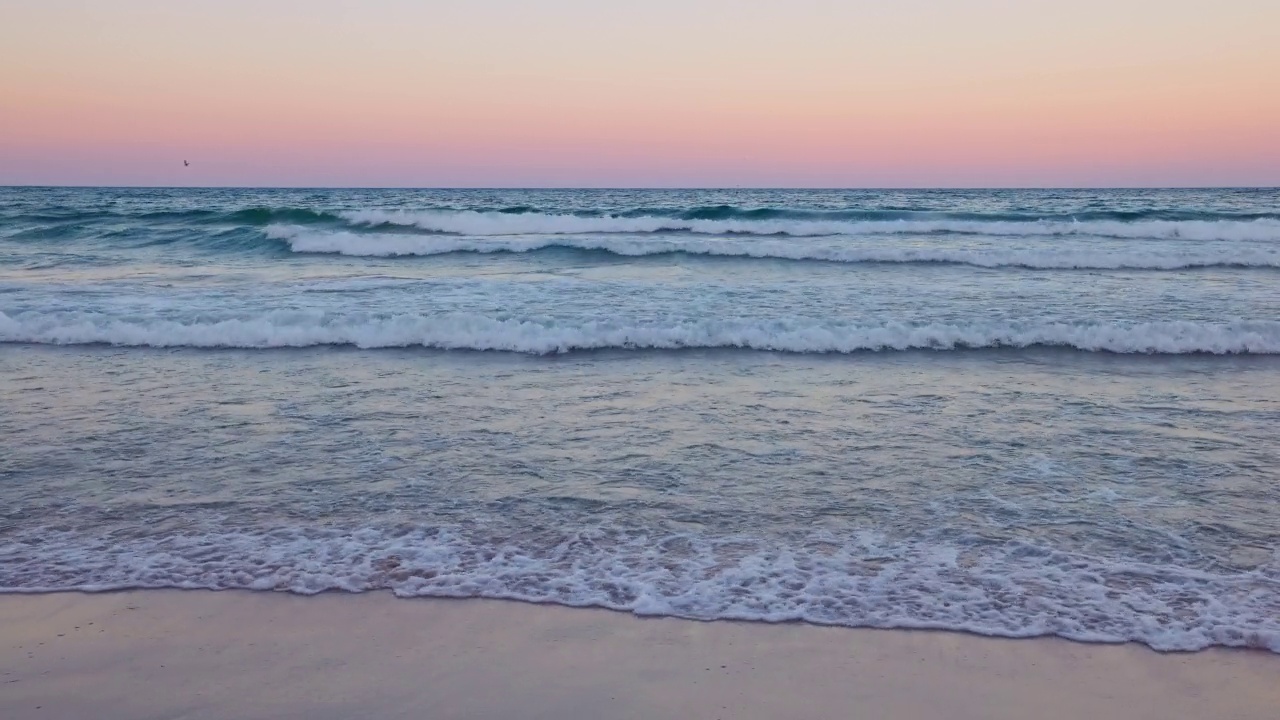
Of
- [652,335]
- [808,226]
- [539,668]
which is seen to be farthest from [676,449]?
[808,226]

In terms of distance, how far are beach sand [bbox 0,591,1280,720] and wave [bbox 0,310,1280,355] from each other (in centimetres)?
582

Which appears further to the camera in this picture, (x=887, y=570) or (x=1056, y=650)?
(x=887, y=570)

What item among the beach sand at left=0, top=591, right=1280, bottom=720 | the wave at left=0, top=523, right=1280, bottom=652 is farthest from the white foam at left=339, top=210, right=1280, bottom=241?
the beach sand at left=0, top=591, right=1280, bottom=720

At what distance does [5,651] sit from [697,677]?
2602 mm

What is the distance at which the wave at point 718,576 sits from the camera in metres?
3.71

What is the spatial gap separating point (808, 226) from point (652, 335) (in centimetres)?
1703

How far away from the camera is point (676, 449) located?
5.95 meters

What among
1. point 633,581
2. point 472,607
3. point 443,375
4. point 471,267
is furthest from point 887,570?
point 471,267

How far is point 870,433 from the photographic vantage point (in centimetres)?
630

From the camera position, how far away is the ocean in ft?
13.4

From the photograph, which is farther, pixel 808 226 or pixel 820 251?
pixel 808 226

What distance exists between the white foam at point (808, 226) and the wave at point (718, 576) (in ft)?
69.3

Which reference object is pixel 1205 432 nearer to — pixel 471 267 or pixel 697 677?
pixel 697 677

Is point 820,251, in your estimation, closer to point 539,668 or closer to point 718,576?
point 718,576
